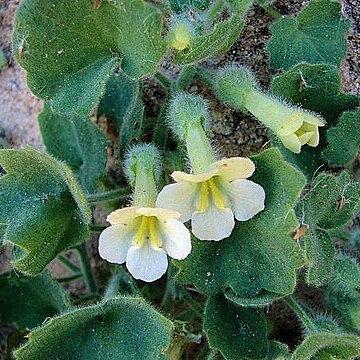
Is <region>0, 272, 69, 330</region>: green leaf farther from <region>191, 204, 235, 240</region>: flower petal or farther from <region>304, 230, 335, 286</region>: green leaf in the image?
<region>304, 230, 335, 286</region>: green leaf

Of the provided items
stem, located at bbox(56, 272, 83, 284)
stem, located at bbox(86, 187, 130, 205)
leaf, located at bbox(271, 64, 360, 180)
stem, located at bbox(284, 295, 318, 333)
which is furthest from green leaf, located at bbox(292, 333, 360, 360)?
stem, located at bbox(56, 272, 83, 284)

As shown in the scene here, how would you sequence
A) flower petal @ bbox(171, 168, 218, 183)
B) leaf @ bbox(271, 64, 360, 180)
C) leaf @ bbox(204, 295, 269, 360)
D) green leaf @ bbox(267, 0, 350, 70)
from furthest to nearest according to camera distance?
green leaf @ bbox(267, 0, 350, 70), leaf @ bbox(271, 64, 360, 180), leaf @ bbox(204, 295, 269, 360), flower petal @ bbox(171, 168, 218, 183)

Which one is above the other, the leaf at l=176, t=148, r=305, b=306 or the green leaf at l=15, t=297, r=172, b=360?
the leaf at l=176, t=148, r=305, b=306

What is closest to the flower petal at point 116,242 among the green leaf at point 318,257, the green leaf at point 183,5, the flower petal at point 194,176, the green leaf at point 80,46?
the flower petal at point 194,176

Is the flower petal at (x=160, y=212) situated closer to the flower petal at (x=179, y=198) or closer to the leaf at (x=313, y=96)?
the flower petal at (x=179, y=198)

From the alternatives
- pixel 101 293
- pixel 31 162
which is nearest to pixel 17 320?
pixel 101 293

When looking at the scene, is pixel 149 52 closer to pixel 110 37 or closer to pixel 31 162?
pixel 110 37

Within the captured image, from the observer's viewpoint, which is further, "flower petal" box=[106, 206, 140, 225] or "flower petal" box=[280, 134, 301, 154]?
"flower petal" box=[280, 134, 301, 154]
